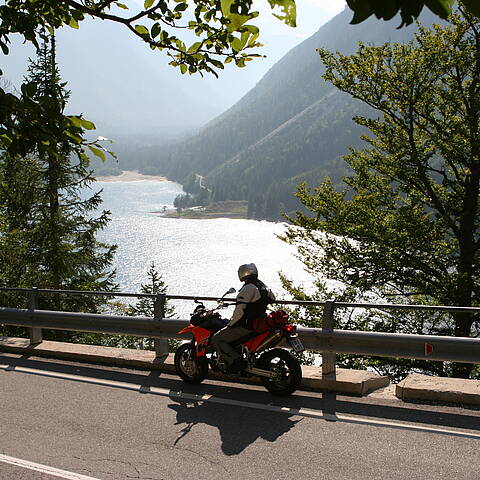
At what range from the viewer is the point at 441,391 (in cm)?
660

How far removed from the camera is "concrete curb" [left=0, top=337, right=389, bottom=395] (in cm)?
718

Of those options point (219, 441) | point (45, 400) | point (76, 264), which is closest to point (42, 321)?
point (45, 400)

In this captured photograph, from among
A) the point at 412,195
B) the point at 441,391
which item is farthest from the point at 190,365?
the point at 412,195

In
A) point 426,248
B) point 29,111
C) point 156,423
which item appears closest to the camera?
point 29,111

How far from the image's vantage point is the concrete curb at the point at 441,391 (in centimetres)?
650

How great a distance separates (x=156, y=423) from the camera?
6250 millimetres

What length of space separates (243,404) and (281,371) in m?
0.59

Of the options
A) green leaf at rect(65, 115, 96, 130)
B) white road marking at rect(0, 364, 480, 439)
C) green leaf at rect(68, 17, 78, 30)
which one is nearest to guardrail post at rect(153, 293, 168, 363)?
white road marking at rect(0, 364, 480, 439)

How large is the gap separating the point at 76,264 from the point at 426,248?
53.3 feet

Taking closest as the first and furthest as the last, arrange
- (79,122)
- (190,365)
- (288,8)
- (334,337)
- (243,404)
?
(288,8) → (79,122) → (243,404) → (334,337) → (190,365)

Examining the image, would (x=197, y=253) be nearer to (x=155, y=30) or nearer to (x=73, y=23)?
(x=73, y=23)

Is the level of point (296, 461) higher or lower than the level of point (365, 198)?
lower

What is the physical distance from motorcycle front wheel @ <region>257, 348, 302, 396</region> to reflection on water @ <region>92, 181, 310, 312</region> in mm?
52579

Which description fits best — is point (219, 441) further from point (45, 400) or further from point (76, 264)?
point (76, 264)
